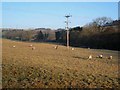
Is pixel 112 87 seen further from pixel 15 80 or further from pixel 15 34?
pixel 15 34

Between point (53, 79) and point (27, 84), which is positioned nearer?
point (27, 84)

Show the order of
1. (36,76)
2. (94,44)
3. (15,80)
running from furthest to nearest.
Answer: (94,44) < (36,76) < (15,80)

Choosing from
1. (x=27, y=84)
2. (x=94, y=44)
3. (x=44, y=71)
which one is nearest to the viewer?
(x=27, y=84)

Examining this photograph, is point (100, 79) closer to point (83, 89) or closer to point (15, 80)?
point (83, 89)

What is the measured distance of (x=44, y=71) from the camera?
14578 mm

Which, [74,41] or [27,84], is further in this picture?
[74,41]

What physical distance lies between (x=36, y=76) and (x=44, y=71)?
1.34 meters

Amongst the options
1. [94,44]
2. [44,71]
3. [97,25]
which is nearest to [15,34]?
[97,25]

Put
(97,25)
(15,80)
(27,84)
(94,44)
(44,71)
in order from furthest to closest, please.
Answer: (97,25) → (94,44) → (44,71) → (15,80) → (27,84)

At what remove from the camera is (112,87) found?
1129 centimetres

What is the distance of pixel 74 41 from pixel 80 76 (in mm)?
81630

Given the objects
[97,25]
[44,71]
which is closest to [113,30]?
[97,25]

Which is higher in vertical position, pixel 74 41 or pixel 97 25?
pixel 97 25

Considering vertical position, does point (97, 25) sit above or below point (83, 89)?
above
